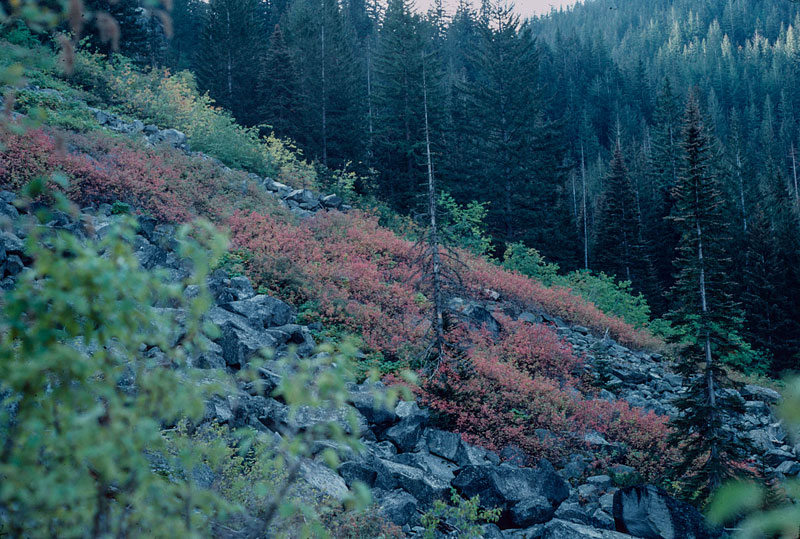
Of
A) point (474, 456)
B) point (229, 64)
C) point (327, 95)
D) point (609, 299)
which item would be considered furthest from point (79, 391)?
point (229, 64)

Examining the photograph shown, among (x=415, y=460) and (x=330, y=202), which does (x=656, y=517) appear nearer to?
(x=415, y=460)

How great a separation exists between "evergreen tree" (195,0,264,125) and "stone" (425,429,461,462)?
27256mm

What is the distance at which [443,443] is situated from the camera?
9375 millimetres

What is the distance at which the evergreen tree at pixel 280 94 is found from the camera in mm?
30219

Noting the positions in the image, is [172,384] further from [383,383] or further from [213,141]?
[213,141]

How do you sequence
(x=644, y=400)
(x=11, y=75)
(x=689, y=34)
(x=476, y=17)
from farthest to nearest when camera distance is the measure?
(x=689, y=34) < (x=476, y=17) < (x=644, y=400) < (x=11, y=75)

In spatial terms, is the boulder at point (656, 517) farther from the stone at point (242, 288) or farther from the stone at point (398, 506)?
the stone at point (242, 288)

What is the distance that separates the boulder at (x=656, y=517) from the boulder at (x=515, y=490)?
3.47ft

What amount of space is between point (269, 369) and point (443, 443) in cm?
348

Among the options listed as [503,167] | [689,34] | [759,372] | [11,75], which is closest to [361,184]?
[503,167]

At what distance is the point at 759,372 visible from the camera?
2452 centimetres

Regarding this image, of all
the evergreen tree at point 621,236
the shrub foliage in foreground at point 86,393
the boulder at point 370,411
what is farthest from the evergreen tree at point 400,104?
the shrub foliage in foreground at point 86,393

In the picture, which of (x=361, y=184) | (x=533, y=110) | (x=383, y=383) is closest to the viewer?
(x=383, y=383)

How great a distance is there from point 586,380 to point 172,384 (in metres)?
14.7
